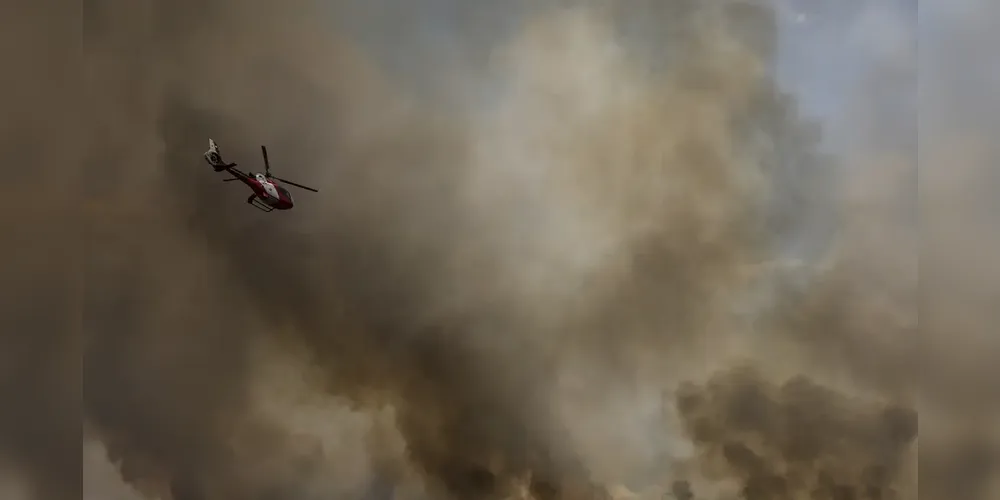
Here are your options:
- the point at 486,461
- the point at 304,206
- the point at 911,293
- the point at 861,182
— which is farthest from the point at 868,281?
the point at 304,206

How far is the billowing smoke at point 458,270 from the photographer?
128 inches

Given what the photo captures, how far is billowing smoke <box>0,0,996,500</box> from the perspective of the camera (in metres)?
3.24

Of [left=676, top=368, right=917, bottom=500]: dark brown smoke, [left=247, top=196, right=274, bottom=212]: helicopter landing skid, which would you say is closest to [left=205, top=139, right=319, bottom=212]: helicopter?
[left=247, top=196, right=274, bottom=212]: helicopter landing skid

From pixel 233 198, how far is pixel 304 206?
32 cm

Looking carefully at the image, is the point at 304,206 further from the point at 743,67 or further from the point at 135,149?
the point at 743,67

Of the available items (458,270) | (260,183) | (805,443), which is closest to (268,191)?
(260,183)

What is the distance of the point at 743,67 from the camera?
3.36 meters

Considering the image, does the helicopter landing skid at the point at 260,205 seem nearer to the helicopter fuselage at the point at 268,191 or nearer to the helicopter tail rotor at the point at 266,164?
the helicopter fuselage at the point at 268,191

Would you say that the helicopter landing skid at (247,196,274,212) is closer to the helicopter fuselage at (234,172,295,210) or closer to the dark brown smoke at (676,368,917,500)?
the helicopter fuselage at (234,172,295,210)

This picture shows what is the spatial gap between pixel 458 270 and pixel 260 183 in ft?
3.13

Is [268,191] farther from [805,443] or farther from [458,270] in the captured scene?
[805,443]

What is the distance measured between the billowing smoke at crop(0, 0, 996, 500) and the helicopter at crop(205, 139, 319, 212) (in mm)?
69

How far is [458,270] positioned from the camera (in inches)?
131

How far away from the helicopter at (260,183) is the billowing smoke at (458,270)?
69 millimetres
